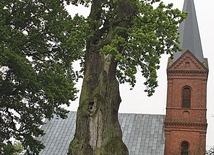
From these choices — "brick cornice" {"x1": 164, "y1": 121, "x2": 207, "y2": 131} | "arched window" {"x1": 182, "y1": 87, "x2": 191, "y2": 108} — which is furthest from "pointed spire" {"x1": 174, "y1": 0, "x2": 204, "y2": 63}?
"brick cornice" {"x1": 164, "y1": 121, "x2": 207, "y2": 131}

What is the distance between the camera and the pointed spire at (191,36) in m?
34.0

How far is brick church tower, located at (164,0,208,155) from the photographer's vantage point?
32.0 m

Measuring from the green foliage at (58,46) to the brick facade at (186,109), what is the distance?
48.9ft

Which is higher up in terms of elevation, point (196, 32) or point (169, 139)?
point (196, 32)

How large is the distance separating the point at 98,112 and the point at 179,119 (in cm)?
2192

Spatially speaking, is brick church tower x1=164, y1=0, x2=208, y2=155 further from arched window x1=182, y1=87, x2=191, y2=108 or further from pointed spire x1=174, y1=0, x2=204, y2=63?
pointed spire x1=174, y1=0, x2=204, y2=63

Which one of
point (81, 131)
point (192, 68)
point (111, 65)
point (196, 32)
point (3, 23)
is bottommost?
point (81, 131)

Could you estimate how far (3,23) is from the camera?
16.1m

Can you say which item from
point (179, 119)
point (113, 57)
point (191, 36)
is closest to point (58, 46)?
point (113, 57)

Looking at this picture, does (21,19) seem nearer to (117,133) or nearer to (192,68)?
(117,133)

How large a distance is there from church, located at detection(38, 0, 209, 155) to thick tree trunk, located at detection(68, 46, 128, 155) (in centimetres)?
1994

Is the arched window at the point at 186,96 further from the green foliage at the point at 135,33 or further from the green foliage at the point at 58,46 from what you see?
the green foliage at the point at 135,33

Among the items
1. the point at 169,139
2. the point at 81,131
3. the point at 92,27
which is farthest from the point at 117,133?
the point at 169,139

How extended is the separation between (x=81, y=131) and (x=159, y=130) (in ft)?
76.6
